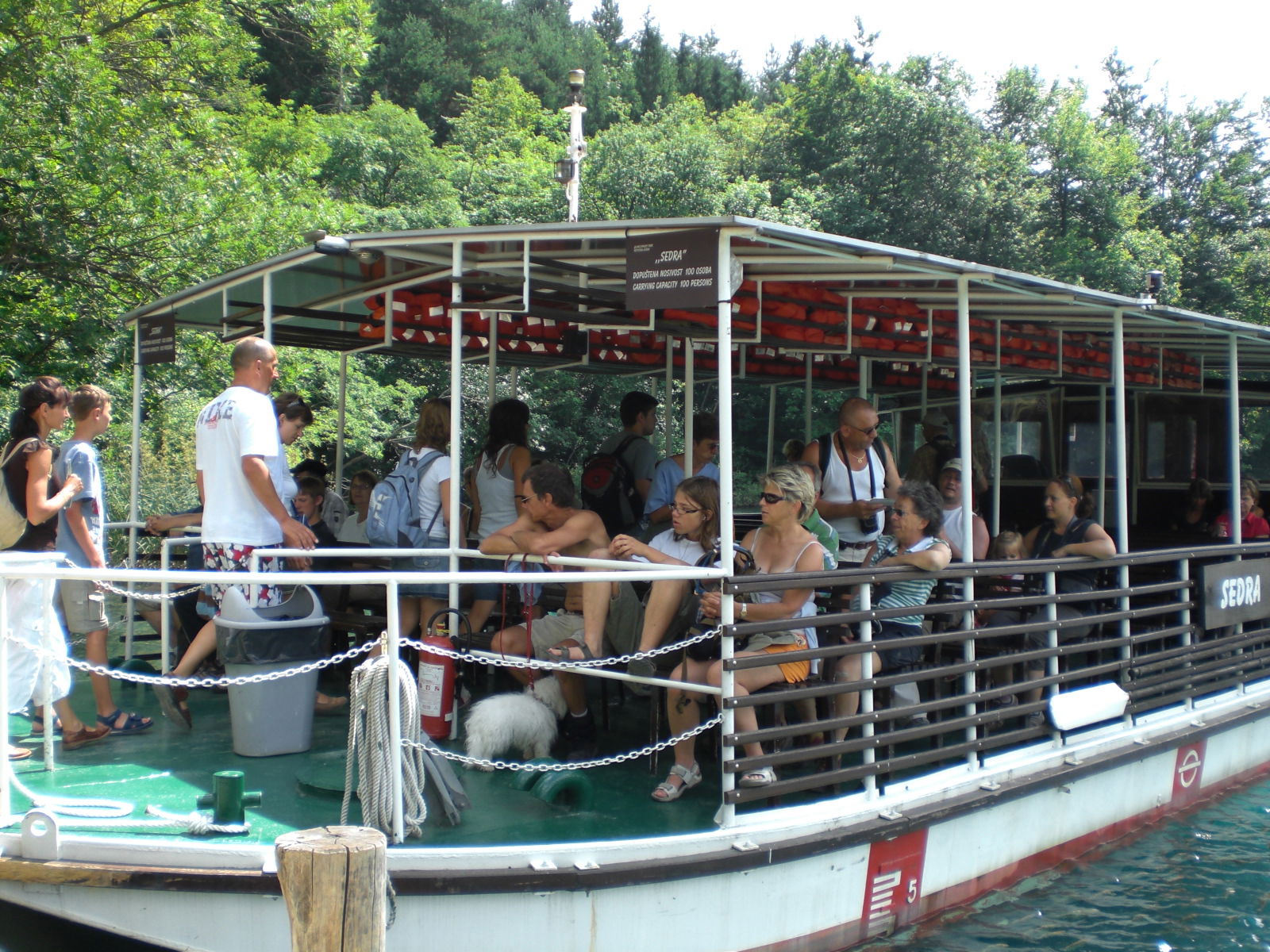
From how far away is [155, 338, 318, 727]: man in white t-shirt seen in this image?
5035 mm

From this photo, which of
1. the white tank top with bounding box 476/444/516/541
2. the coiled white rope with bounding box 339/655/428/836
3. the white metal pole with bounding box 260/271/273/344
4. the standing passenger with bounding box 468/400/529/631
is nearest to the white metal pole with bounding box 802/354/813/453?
the standing passenger with bounding box 468/400/529/631

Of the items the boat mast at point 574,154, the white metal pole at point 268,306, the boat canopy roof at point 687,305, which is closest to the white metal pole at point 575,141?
the boat mast at point 574,154

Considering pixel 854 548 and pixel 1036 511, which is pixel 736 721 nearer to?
pixel 854 548

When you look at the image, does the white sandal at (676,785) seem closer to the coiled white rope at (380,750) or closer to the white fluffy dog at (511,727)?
the white fluffy dog at (511,727)

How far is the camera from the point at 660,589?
4941 mm

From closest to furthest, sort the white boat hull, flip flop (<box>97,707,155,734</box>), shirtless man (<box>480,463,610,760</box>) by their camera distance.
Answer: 1. the white boat hull
2. shirtless man (<box>480,463,610,760</box>)
3. flip flop (<box>97,707,155,734</box>)

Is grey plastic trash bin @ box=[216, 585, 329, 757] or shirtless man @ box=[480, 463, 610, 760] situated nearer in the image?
grey plastic trash bin @ box=[216, 585, 329, 757]

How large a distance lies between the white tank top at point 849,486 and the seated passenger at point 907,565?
0.45 m

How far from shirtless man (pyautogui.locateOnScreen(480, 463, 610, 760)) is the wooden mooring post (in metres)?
2.34

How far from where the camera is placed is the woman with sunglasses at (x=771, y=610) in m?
4.66

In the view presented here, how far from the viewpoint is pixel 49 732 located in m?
4.73

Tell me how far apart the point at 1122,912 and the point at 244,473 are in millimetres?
4575

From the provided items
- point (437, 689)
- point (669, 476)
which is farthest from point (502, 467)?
point (437, 689)

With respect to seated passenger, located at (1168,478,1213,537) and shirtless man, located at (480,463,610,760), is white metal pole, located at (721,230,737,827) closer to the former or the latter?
shirtless man, located at (480,463,610,760)
